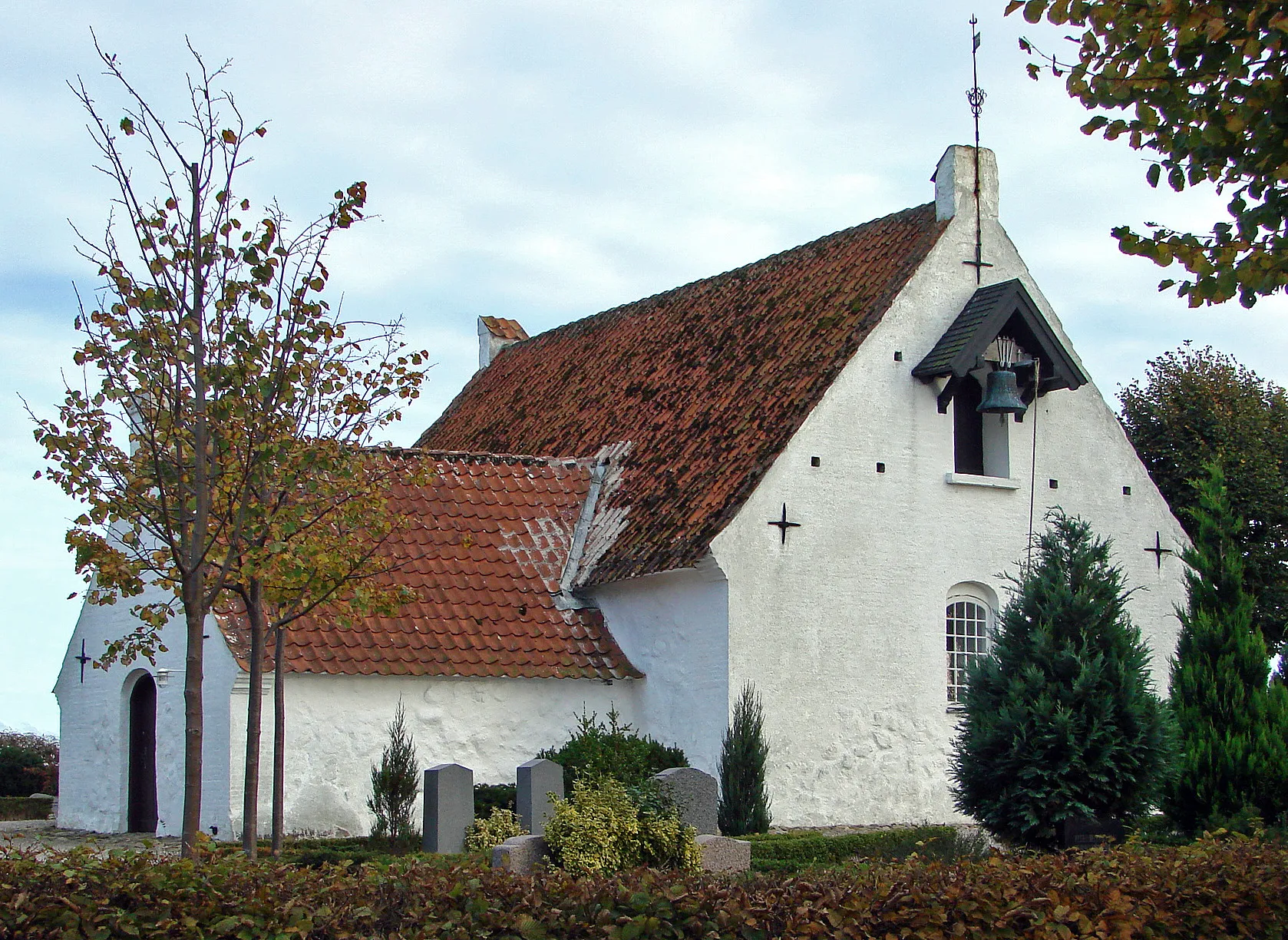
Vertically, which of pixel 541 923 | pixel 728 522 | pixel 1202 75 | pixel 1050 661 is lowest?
pixel 541 923

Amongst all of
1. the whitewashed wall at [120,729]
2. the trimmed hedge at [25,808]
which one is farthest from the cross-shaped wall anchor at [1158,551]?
the trimmed hedge at [25,808]

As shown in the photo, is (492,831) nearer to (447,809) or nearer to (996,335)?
(447,809)

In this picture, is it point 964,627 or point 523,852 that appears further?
point 964,627

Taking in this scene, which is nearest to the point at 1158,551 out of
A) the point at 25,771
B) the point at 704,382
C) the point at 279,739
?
the point at 704,382

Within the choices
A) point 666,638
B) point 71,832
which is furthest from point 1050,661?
point 71,832

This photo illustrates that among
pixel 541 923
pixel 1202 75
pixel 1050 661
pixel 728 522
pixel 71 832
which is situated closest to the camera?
pixel 541 923

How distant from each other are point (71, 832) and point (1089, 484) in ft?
45.3

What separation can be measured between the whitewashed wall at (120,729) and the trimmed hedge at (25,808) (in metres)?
4.19

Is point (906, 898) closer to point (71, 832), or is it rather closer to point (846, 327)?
point (846, 327)

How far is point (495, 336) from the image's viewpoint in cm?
2875

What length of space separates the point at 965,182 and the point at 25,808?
17555 mm

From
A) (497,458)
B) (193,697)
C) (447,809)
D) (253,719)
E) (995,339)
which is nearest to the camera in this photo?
(193,697)

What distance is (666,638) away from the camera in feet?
57.0

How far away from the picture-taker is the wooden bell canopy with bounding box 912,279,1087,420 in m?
17.1
